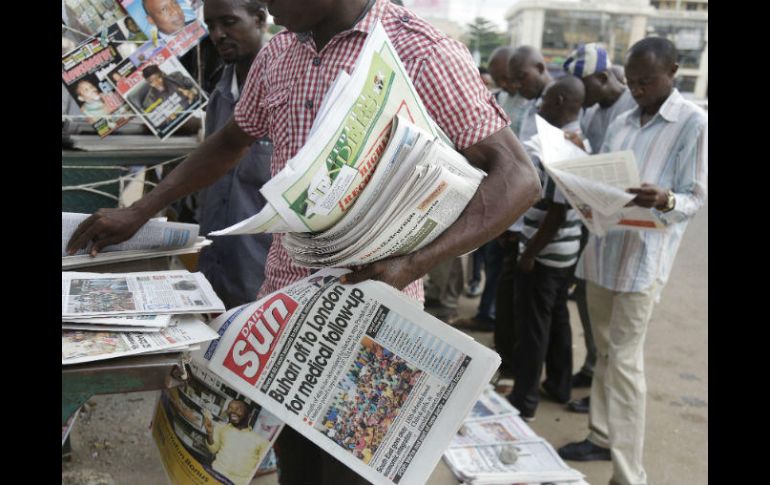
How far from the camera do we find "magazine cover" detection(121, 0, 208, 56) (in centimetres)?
241

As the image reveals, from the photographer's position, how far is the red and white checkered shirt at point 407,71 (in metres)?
1.19

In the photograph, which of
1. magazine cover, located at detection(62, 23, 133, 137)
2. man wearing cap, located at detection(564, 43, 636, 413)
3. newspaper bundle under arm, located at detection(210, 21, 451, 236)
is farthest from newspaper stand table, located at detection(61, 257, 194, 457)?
man wearing cap, located at detection(564, 43, 636, 413)

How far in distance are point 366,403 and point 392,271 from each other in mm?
257

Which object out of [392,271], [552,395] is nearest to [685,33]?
[552,395]

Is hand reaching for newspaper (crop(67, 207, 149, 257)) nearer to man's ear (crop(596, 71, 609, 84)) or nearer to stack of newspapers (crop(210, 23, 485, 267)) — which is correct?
stack of newspapers (crop(210, 23, 485, 267))

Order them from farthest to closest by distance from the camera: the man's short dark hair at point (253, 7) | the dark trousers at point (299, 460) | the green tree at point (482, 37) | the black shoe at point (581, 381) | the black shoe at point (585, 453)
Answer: the green tree at point (482, 37) < the black shoe at point (581, 381) < the black shoe at point (585, 453) < the man's short dark hair at point (253, 7) < the dark trousers at point (299, 460)

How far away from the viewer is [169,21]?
248 cm

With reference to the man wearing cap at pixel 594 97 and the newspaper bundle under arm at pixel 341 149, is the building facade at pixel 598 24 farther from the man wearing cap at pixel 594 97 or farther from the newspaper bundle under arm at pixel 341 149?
the newspaper bundle under arm at pixel 341 149

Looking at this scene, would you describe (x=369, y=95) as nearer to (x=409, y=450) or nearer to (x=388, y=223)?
(x=388, y=223)

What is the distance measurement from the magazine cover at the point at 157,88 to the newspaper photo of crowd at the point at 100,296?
129 cm

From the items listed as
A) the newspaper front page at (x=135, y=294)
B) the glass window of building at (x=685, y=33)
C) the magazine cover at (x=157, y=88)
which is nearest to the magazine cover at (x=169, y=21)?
the magazine cover at (x=157, y=88)

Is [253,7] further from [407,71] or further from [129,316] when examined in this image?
[129,316]

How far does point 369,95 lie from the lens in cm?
99

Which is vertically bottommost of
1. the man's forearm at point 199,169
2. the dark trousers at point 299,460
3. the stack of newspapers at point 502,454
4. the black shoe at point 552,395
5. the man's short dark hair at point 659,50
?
the black shoe at point 552,395
